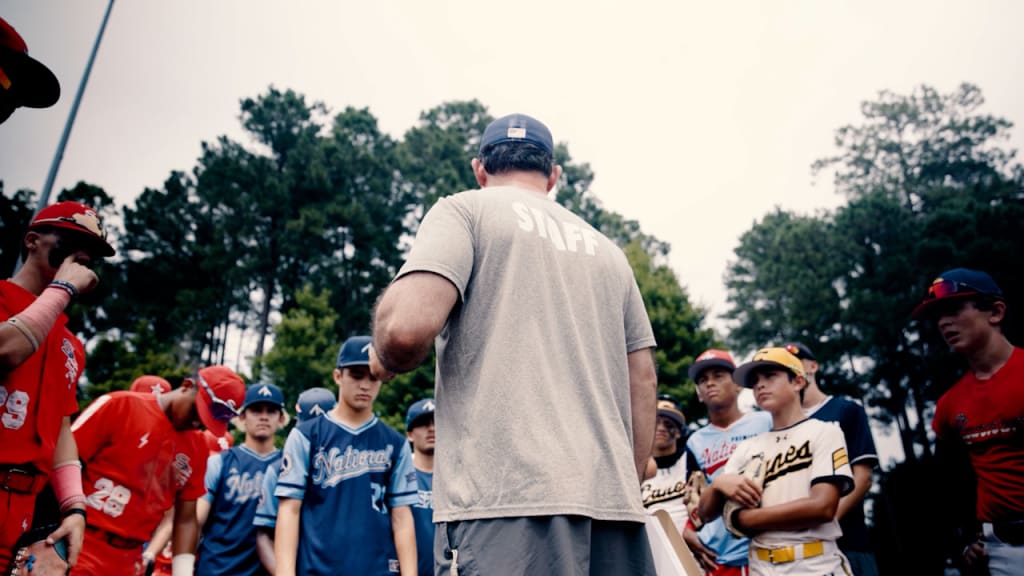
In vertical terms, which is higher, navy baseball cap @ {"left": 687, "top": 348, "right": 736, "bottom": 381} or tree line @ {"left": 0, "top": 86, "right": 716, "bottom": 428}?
tree line @ {"left": 0, "top": 86, "right": 716, "bottom": 428}

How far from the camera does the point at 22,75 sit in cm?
244

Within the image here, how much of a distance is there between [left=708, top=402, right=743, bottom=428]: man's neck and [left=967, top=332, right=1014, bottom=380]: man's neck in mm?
2077

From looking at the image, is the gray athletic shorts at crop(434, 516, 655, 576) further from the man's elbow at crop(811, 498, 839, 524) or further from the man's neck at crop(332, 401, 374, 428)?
the man's neck at crop(332, 401, 374, 428)

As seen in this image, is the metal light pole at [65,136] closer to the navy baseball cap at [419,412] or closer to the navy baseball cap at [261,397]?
the navy baseball cap at [261,397]

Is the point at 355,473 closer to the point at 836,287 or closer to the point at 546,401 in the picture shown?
the point at 546,401

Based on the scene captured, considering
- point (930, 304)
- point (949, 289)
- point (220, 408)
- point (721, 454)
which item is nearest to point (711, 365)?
point (721, 454)

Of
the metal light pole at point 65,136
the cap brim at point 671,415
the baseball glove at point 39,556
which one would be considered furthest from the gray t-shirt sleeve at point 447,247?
the metal light pole at point 65,136

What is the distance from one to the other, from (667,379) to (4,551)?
21.7 meters

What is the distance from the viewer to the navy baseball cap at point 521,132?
7.73 feet

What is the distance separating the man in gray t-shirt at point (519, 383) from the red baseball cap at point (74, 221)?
2154mm

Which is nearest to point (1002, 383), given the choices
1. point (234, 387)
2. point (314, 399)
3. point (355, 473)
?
point (355, 473)

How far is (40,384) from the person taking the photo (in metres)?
2.94

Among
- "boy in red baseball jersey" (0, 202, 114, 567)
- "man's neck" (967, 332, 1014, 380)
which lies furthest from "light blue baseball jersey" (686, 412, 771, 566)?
"boy in red baseball jersey" (0, 202, 114, 567)

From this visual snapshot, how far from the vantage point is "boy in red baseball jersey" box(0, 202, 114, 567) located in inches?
104
